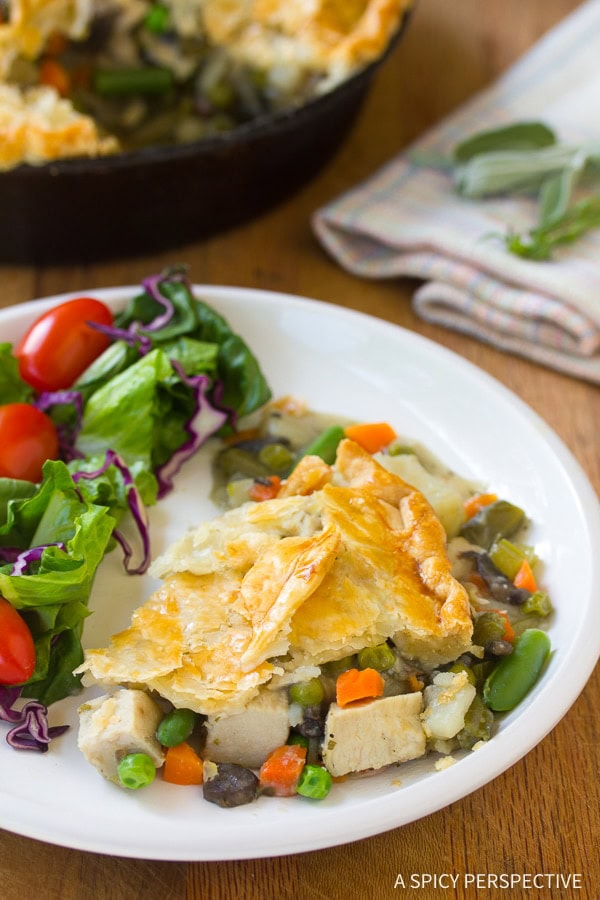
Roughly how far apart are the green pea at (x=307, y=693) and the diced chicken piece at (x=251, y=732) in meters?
0.04

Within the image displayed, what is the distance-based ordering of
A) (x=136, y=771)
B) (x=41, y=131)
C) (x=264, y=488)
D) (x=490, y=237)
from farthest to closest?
(x=490, y=237) < (x=41, y=131) < (x=264, y=488) < (x=136, y=771)

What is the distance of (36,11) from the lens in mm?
5074

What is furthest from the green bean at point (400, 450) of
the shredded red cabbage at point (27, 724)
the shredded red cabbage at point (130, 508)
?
the shredded red cabbage at point (27, 724)

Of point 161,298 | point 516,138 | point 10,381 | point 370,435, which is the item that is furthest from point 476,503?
point 516,138

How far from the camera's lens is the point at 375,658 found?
297 cm

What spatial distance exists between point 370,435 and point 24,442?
4.16 feet

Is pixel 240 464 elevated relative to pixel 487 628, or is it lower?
lower

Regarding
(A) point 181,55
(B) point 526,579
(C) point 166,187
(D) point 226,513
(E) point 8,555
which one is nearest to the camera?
(E) point 8,555

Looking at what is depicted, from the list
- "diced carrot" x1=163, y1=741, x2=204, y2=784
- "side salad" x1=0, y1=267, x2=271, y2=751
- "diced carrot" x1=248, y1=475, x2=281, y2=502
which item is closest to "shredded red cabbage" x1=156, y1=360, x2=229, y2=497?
"side salad" x1=0, y1=267, x2=271, y2=751

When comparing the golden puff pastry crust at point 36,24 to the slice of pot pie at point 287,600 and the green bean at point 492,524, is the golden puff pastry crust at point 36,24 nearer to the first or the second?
the slice of pot pie at point 287,600

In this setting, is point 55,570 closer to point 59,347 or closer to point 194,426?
point 194,426

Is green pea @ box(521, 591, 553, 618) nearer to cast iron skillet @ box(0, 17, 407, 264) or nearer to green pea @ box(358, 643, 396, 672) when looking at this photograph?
green pea @ box(358, 643, 396, 672)

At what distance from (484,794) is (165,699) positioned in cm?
98

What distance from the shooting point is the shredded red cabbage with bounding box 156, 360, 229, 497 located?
3.88 metres
